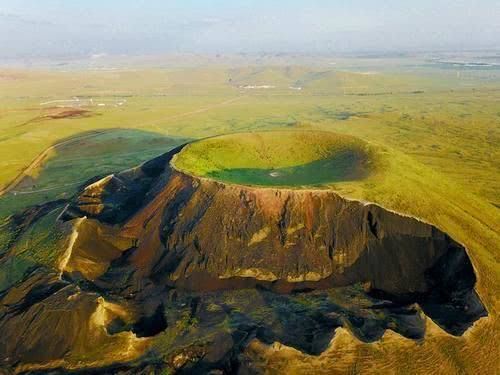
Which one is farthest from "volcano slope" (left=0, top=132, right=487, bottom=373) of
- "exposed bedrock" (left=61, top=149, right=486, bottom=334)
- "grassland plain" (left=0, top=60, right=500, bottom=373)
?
"grassland plain" (left=0, top=60, right=500, bottom=373)

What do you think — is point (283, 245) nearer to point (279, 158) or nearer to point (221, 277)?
point (221, 277)

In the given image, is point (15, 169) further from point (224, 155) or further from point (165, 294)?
point (165, 294)

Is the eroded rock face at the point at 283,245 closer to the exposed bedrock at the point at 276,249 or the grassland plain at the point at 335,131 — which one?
the exposed bedrock at the point at 276,249

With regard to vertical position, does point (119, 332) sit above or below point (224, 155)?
below

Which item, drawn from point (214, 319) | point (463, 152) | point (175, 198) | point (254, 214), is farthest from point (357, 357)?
point (463, 152)

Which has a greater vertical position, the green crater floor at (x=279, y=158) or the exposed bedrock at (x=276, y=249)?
the green crater floor at (x=279, y=158)

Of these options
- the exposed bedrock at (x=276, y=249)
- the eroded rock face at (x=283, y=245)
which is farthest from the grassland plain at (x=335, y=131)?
the eroded rock face at (x=283, y=245)
